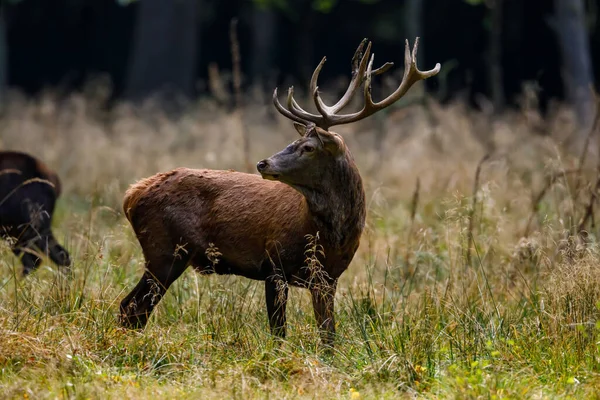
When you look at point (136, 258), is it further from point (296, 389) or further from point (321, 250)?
point (296, 389)

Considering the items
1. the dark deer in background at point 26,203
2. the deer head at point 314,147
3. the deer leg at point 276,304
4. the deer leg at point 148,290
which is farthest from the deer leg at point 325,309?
the dark deer in background at point 26,203

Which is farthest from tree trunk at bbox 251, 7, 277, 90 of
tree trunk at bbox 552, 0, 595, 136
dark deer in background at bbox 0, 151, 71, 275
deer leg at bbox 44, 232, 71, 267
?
deer leg at bbox 44, 232, 71, 267

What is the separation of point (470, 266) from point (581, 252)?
77 cm

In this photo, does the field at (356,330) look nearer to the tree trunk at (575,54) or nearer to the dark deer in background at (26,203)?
the dark deer in background at (26,203)

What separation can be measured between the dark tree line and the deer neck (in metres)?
12.3

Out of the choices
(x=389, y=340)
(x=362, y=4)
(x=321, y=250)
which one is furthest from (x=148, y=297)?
(x=362, y=4)

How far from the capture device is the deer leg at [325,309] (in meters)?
6.05

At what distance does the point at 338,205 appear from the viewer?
6.24m

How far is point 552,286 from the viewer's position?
629 cm

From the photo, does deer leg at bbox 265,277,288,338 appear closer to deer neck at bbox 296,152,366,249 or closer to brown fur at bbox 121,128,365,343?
brown fur at bbox 121,128,365,343

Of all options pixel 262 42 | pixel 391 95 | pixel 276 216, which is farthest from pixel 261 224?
pixel 262 42

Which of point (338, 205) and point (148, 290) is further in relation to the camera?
point (148, 290)

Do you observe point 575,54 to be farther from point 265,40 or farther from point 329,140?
point 329,140

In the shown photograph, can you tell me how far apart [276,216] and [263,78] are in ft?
60.2
